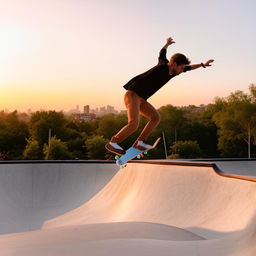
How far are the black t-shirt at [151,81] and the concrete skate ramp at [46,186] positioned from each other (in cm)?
1044

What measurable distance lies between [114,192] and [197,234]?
6.76 meters

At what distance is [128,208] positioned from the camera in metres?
12.6

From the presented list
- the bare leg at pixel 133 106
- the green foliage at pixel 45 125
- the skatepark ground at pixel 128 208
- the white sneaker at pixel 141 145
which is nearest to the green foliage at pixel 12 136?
the green foliage at pixel 45 125

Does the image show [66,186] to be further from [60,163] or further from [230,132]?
[230,132]

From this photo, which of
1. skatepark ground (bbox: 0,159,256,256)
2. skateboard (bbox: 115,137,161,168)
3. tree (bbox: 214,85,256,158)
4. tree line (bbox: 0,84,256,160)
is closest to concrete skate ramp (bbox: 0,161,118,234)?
skatepark ground (bbox: 0,159,256,256)

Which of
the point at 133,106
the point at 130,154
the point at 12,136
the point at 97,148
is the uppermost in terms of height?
the point at 12,136

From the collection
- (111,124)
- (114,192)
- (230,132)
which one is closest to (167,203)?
(114,192)

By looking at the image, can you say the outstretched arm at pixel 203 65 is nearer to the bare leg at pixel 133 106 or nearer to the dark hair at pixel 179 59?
the dark hair at pixel 179 59

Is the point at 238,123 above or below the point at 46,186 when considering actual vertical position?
above

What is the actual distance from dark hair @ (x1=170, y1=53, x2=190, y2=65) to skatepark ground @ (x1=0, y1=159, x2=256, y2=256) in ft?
11.2

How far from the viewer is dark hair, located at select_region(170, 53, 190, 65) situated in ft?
19.4

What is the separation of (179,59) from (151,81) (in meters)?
0.61

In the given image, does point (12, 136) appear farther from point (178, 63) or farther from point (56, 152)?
point (178, 63)

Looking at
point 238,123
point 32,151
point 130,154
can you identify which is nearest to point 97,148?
point 32,151
